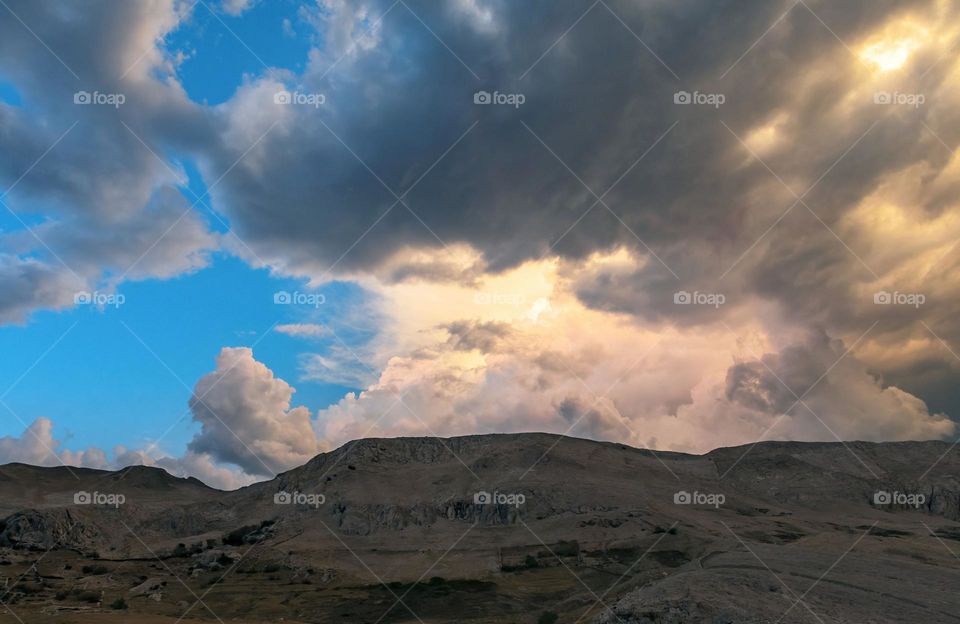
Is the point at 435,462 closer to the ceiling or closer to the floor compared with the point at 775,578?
closer to the ceiling

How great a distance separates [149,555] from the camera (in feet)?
259

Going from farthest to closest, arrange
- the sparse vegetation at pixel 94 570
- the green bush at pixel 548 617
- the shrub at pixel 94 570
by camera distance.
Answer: the shrub at pixel 94 570
the sparse vegetation at pixel 94 570
the green bush at pixel 548 617

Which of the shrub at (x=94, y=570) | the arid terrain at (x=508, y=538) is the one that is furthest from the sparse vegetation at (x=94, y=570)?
the arid terrain at (x=508, y=538)

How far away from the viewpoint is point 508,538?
7150 cm

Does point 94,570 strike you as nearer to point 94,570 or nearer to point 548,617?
point 94,570

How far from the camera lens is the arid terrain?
31.2 meters

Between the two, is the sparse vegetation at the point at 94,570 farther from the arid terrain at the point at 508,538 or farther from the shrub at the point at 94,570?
the arid terrain at the point at 508,538

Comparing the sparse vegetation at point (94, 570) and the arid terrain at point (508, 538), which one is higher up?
the arid terrain at point (508, 538)

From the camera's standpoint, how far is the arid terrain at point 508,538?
31.2 m

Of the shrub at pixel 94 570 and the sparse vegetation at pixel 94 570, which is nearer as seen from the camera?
the sparse vegetation at pixel 94 570

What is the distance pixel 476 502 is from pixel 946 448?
125869 mm

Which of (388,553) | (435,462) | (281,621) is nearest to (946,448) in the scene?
(435,462)

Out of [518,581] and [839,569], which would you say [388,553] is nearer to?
[518,581]

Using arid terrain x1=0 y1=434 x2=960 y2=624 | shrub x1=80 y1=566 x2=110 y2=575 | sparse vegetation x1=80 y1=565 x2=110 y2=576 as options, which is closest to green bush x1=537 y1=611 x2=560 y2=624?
arid terrain x1=0 y1=434 x2=960 y2=624
